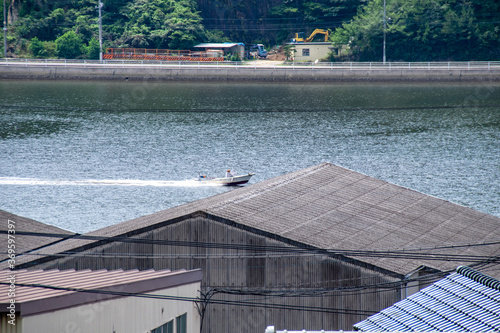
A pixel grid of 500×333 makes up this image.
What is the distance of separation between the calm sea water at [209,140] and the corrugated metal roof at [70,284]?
67.1 ft

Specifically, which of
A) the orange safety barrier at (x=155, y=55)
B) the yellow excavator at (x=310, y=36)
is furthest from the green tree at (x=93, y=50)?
the yellow excavator at (x=310, y=36)

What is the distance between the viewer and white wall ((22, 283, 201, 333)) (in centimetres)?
1219

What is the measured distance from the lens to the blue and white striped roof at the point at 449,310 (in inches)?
444

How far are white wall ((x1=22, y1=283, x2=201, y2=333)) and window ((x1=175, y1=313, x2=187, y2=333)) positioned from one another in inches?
4.7

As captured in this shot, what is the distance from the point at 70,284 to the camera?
13008 mm

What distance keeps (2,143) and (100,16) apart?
137 ft

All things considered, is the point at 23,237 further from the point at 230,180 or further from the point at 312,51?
the point at 312,51

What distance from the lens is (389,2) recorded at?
9825 cm

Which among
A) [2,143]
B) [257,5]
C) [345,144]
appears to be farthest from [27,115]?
[257,5]

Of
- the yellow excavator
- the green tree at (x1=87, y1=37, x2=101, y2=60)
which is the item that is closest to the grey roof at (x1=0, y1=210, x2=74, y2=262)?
the green tree at (x1=87, y1=37, x2=101, y2=60)

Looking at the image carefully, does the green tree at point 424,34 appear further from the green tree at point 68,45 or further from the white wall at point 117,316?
the white wall at point 117,316

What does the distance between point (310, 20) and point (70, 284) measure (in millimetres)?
→ 95667

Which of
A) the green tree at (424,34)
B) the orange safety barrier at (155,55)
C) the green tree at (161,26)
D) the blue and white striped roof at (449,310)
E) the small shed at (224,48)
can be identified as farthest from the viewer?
the small shed at (224,48)

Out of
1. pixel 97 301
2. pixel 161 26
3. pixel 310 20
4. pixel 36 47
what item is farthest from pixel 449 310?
pixel 310 20
